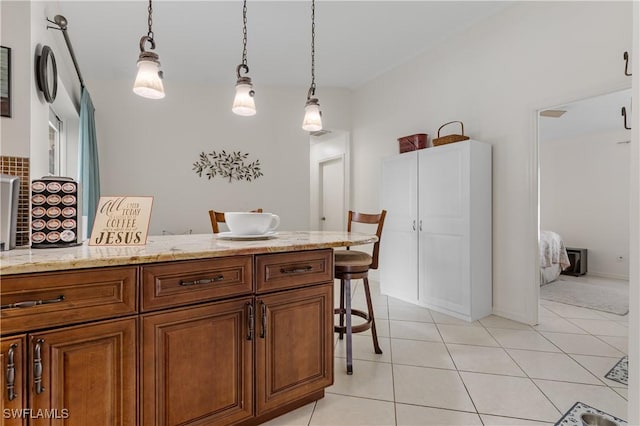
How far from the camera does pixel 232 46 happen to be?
371 cm

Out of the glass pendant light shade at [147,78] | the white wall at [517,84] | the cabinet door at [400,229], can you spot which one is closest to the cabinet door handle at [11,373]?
the glass pendant light shade at [147,78]

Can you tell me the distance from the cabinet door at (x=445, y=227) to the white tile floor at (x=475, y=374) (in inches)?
11.7

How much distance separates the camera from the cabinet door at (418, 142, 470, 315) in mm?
3039

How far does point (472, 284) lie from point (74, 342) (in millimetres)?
3003

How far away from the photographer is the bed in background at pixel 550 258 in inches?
167

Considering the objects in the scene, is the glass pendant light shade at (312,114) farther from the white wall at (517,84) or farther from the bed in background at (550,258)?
the bed in background at (550,258)

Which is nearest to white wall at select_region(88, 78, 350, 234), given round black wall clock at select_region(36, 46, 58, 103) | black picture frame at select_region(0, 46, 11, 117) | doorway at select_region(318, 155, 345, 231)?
doorway at select_region(318, 155, 345, 231)

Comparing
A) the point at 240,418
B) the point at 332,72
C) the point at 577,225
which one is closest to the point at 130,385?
the point at 240,418

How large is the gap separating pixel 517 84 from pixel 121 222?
343 centimetres

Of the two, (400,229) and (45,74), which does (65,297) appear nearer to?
(45,74)

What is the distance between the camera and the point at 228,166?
475 centimetres

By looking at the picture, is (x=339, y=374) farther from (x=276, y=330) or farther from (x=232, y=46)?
(x=232, y=46)

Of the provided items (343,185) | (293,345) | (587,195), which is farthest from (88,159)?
(587,195)

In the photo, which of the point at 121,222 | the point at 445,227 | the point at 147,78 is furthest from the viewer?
the point at 445,227
